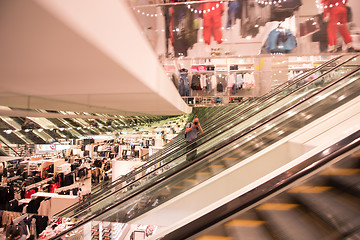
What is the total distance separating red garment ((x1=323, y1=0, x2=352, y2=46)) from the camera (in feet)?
8.77

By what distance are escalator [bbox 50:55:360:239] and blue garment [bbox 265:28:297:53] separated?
1104 mm

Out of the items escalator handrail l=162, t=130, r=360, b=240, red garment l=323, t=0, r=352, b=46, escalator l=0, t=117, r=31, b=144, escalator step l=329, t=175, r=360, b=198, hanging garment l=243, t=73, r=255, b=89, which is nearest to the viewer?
escalator handrail l=162, t=130, r=360, b=240

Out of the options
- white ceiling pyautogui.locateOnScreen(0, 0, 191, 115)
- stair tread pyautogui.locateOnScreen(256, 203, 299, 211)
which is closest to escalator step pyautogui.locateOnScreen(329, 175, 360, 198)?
stair tread pyautogui.locateOnScreen(256, 203, 299, 211)

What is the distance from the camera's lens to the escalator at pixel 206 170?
3037 mm

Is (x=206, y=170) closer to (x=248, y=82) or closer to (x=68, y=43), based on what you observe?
(x=68, y=43)

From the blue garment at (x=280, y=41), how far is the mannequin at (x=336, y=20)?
430mm

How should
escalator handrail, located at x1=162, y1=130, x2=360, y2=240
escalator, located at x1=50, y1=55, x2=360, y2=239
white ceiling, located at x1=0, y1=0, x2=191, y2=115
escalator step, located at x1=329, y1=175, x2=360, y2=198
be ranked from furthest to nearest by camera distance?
escalator, located at x1=50, y1=55, x2=360, y2=239 → escalator step, located at x1=329, y1=175, x2=360, y2=198 → escalator handrail, located at x1=162, y1=130, x2=360, y2=240 → white ceiling, located at x1=0, y1=0, x2=191, y2=115

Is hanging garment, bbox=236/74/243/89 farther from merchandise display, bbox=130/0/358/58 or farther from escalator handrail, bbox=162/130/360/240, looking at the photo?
escalator handrail, bbox=162/130/360/240

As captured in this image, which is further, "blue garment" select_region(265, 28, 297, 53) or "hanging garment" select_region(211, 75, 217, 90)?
"hanging garment" select_region(211, 75, 217, 90)

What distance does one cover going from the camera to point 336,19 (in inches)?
106

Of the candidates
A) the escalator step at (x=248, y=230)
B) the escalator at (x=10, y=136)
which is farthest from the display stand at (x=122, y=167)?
the escalator step at (x=248, y=230)

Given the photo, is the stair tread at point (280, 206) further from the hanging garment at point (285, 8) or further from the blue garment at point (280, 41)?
the hanging garment at point (285, 8)

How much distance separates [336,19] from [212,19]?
4.99ft

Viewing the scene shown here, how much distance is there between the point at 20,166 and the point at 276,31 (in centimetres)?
858
